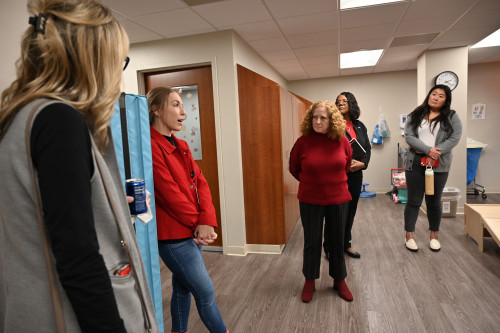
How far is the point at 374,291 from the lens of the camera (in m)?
2.37

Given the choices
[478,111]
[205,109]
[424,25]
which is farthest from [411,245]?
[478,111]

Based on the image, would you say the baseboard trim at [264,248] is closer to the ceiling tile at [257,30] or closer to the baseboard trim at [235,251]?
the baseboard trim at [235,251]

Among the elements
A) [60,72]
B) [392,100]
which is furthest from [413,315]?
[392,100]

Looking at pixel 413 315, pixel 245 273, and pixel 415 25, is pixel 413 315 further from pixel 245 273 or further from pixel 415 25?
pixel 415 25

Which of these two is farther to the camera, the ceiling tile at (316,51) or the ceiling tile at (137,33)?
the ceiling tile at (316,51)

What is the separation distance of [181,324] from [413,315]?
1.49 m

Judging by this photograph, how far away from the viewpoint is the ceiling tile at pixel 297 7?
2688 mm

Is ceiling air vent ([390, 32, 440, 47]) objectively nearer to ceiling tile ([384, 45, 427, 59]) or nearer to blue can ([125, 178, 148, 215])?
ceiling tile ([384, 45, 427, 59])

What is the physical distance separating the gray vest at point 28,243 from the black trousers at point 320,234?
1632 mm

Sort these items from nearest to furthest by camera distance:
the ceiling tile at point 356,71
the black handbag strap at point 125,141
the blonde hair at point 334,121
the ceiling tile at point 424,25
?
the black handbag strap at point 125,141 → the blonde hair at point 334,121 → the ceiling tile at point 424,25 → the ceiling tile at point 356,71

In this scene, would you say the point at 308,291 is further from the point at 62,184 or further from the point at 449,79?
the point at 449,79

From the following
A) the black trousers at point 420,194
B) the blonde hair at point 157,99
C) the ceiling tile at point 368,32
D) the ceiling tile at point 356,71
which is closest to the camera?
the blonde hair at point 157,99

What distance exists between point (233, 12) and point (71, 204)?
8.76ft

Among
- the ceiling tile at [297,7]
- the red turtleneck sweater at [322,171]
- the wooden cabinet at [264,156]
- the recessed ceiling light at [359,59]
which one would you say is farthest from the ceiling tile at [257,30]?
the recessed ceiling light at [359,59]
